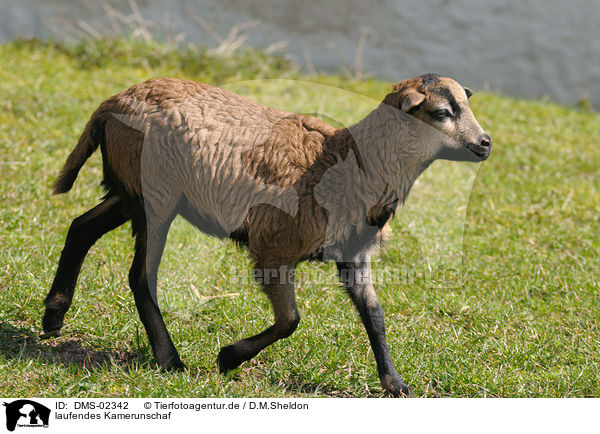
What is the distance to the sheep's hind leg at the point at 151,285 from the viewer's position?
3955mm

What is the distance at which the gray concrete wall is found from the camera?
34.5 feet

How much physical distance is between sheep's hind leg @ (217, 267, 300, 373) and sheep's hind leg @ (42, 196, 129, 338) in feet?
3.51

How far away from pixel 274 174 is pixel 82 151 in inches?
49.8

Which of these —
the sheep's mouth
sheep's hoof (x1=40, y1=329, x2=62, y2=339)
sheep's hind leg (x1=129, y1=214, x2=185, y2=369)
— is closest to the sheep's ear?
the sheep's mouth

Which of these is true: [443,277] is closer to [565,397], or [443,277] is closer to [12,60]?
[565,397]

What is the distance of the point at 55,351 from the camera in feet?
13.6

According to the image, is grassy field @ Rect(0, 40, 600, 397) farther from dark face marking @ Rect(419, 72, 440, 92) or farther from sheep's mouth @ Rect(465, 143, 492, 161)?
dark face marking @ Rect(419, 72, 440, 92)

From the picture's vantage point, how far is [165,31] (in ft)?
32.3

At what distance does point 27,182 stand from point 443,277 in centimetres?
360

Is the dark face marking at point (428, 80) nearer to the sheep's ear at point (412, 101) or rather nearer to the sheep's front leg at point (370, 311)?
the sheep's ear at point (412, 101)

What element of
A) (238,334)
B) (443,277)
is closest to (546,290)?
(443,277)

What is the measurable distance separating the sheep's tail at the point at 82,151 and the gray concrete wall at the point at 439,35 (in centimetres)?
650
